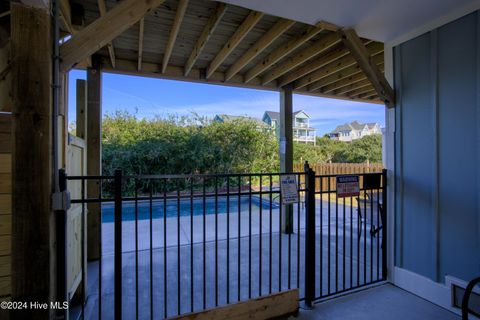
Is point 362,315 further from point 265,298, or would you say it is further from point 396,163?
point 396,163

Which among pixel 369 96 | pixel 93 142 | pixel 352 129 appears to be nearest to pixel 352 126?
pixel 352 129

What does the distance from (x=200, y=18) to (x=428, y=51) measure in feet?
6.68

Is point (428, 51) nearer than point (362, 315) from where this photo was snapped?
No

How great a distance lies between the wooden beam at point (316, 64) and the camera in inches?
121

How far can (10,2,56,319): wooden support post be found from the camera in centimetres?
124

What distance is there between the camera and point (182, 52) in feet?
10.5

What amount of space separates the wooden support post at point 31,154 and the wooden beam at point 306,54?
245cm

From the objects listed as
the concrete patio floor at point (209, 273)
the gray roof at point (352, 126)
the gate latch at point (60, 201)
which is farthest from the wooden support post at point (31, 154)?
the gray roof at point (352, 126)

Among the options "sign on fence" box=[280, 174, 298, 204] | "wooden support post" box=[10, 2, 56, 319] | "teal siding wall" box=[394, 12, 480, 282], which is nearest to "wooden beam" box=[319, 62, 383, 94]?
"teal siding wall" box=[394, 12, 480, 282]

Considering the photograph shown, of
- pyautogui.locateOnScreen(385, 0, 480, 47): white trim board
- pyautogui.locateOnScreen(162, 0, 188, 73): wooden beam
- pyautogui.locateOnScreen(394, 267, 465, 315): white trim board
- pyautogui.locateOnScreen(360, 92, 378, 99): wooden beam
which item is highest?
pyautogui.locateOnScreen(360, 92, 378, 99): wooden beam

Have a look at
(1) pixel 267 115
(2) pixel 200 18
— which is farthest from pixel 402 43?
(1) pixel 267 115

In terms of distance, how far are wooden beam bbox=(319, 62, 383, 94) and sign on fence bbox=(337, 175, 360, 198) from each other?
6.19 feet

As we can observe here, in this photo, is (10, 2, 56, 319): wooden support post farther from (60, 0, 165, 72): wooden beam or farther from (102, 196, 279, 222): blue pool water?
(102, 196, 279, 222): blue pool water

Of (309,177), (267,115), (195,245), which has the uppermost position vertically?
(267,115)
